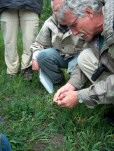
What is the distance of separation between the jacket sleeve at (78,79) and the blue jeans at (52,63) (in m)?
0.63

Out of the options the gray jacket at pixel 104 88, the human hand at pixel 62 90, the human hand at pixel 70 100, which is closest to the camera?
the gray jacket at pixel 104 88

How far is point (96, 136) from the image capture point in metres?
2.71

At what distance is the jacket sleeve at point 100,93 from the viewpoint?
8.22ft

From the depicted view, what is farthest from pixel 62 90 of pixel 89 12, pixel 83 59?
pixel 89 12

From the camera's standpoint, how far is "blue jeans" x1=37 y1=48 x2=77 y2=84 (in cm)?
362

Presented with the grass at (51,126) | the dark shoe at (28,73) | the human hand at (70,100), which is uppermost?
the human hand at (70,100)

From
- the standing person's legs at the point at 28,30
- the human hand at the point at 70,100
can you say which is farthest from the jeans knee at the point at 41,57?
the human hand at the point at 70,100

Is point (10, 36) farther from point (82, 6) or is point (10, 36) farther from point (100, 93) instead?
point (100, 93)

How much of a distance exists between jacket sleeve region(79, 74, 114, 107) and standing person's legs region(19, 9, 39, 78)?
5.07ft

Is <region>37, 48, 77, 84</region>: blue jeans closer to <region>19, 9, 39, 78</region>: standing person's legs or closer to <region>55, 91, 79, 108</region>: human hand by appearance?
<region>19, 9, 39, 78</region>: standing person's legs

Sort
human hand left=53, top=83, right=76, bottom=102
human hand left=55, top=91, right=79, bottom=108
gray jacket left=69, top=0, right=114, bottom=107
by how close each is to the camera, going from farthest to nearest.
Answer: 1. human hand left=53, top=83, right=76, bottom=102
2. human hand left=55, top=91, right=79, bottom=108
3. gray jacket left=69, top=0, right=114, bottom=107

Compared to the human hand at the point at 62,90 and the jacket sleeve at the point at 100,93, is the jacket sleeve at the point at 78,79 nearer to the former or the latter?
the human hand at the point at 62,90

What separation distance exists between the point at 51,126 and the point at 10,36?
1.56 m

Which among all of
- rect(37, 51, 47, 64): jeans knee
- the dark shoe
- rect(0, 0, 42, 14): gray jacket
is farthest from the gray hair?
the dark shoe
